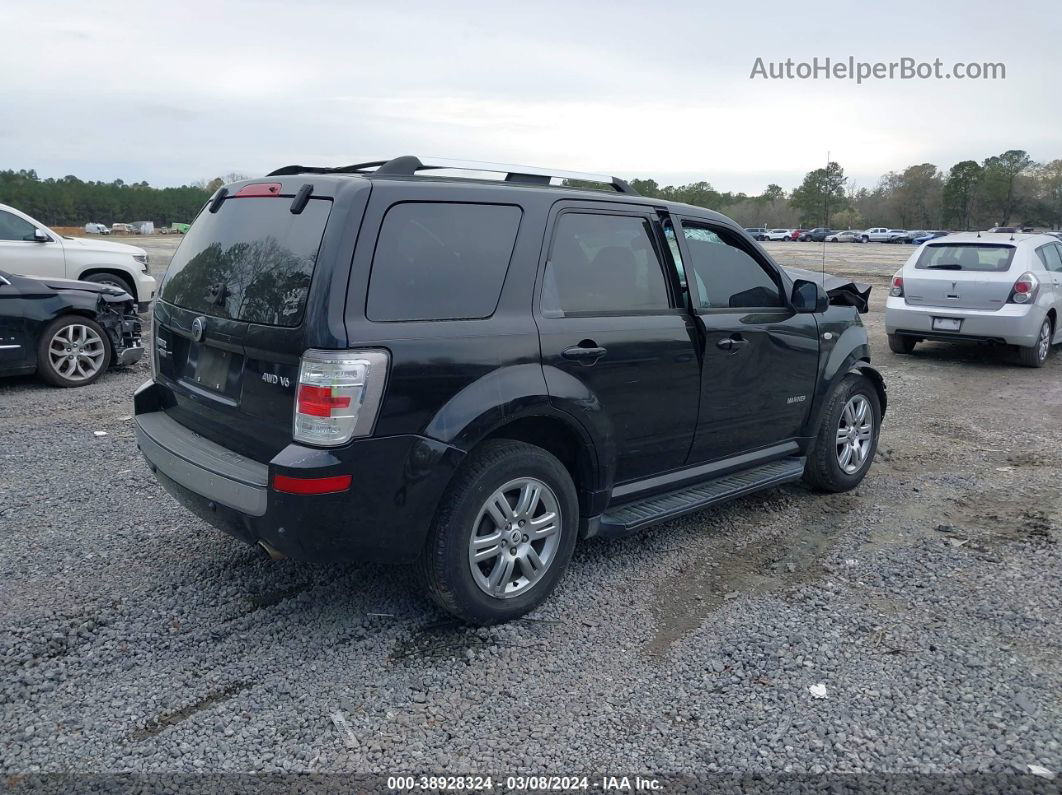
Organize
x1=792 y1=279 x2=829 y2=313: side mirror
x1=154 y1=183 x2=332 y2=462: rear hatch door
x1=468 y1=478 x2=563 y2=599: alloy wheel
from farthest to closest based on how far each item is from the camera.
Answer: x1=792 y1=279 x2=829 y2=313: side mirror, x1=468 y1=478 x2=563 y2=599: alloy wheel, x1=154 y1=183 x2=332 y2=462: rear hatch door

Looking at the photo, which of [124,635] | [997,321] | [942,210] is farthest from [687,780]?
[942,210]

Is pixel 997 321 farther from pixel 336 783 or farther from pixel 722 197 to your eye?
pixel 722 197

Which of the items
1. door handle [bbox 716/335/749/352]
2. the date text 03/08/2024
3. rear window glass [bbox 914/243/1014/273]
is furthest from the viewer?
rear window glass [bbox 914/243/1014/273]

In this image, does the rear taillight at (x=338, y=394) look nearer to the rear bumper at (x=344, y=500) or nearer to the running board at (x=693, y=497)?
the rear bumper at (x=344, y=500)

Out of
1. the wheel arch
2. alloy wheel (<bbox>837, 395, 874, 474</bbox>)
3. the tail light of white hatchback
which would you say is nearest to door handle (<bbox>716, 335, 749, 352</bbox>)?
the wheel arch

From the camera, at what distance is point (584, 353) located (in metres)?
3.94

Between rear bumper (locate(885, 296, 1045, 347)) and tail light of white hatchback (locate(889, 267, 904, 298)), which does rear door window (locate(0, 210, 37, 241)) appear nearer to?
tail light of white hatchback (locate(889, 267, 904, 298))

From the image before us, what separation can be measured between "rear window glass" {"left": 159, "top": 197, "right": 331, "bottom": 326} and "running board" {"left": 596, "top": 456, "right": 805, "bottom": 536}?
1823 mm

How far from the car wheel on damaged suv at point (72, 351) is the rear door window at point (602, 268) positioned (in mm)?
6690

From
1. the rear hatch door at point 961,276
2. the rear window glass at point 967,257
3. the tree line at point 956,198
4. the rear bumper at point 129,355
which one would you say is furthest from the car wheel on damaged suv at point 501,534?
the tree line at point 956,198

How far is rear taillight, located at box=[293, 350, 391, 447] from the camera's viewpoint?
3229 millimetres

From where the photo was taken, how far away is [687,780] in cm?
285

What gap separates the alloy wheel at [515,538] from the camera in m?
3.69

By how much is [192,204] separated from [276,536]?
113 meters
